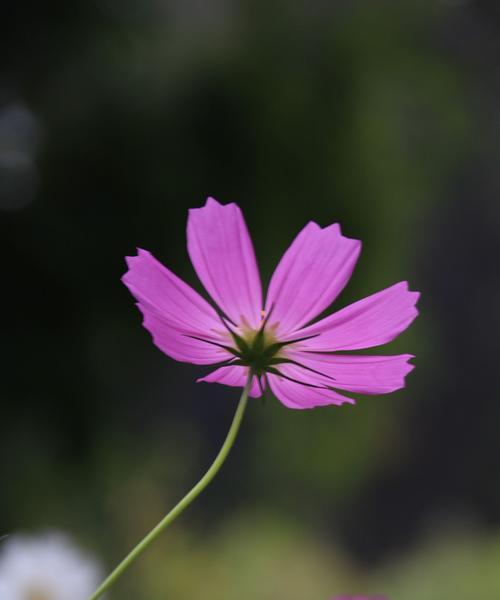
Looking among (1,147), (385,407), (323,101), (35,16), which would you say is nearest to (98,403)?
(1,147)

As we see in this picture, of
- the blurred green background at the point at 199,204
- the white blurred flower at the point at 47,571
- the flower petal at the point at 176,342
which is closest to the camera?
the flower petal at the point at 176,342

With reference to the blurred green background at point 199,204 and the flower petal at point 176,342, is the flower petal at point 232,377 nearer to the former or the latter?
the flower petal at point 176,342

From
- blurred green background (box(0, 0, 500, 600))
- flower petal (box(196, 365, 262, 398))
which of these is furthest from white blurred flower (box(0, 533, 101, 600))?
blurred green background (box(0, 0, 500, 600))

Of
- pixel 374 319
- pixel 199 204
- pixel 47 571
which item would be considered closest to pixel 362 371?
pixel 374 319

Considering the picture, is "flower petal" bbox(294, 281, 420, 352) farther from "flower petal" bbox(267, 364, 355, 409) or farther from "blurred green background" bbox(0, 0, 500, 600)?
"blurred green background" bbox(0, 0, 500, 600)

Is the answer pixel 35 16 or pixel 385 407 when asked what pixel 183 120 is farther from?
pixel 385 407

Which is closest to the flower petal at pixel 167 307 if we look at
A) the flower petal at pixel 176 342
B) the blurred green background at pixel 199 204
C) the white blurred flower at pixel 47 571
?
the flower petal at pixel 176 342
